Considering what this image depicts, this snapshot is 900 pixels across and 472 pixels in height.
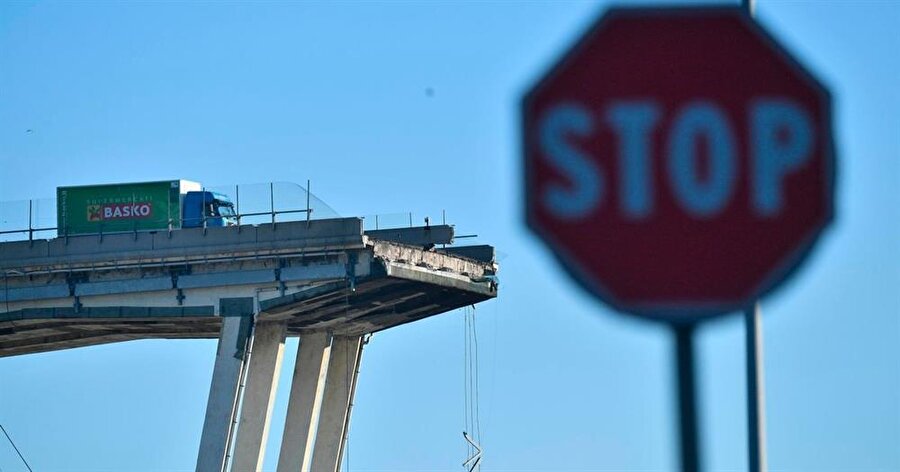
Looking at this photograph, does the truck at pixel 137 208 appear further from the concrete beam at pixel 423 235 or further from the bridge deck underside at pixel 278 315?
the concrete beam at pixel 423 235

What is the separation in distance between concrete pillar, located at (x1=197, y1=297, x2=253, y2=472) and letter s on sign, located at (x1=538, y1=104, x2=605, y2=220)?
2874 inches

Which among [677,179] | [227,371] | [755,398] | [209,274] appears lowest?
[227,371]

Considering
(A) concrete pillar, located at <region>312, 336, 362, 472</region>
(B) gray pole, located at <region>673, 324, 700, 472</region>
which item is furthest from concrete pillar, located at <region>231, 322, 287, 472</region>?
(B) gray pole, located at <region>673, 324, 700, 472</region>

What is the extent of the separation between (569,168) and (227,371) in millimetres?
73781

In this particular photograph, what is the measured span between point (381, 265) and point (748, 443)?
219 ft

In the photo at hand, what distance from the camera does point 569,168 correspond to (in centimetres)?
928

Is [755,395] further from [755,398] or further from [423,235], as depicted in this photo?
[423,235]

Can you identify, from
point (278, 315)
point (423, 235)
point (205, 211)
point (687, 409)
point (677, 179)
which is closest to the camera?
point (687, 409)

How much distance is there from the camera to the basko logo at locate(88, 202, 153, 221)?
8188 cm

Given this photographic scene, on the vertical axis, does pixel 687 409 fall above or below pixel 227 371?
above

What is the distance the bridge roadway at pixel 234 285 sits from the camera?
264ft

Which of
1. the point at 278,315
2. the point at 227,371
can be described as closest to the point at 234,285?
Answer: the point at 278,315

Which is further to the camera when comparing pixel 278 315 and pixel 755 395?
pixel 278 315

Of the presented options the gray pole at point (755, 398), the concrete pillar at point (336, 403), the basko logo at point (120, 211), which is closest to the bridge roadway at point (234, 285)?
the basko logo at point (120, 211)
